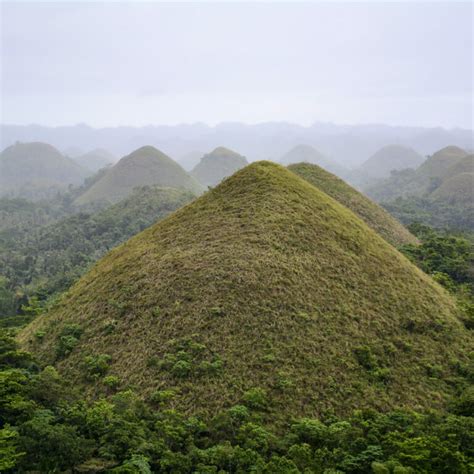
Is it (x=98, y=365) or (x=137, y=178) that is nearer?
(x=98, y=365)

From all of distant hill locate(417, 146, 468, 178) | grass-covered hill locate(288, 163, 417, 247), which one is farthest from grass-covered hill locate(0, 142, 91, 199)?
grass-covered hill locate(288, 163, 417, 247)

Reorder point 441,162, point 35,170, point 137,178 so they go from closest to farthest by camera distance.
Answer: point 137,178
point 441,162
point 35,170

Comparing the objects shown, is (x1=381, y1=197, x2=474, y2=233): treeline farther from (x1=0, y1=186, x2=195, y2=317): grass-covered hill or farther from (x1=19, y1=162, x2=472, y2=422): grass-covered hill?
(x1=19, y1=162, x2=472, y2=422): grass-covered hill

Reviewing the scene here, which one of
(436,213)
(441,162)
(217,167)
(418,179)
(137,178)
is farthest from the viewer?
(217,167)

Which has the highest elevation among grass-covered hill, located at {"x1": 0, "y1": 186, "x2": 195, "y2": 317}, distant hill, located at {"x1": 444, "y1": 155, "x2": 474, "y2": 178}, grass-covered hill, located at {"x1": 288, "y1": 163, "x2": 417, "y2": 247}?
distant hill, located at {"x1": 444, "y1": 155, "x2": 474, "y2": 178}

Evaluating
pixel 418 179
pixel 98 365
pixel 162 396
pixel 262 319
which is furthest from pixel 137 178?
pixel 162 396

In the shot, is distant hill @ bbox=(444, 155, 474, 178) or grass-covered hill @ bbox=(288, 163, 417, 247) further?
distant hill @ bbox=(444, 155, 474, 178)

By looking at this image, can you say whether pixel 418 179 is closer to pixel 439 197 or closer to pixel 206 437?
pixel 439 197
